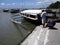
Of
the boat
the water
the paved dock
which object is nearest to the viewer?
the paved dock

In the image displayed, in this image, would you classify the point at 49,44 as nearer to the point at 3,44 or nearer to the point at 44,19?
the point at 3,44

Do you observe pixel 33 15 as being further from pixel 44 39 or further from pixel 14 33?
pixel 44 39

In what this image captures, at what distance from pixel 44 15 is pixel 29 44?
7667 mm

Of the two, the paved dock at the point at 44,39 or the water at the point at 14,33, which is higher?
the paved dock at the point at 44,39

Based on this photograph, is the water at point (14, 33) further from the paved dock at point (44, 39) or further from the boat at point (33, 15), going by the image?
the paved dock at point (44, 39)

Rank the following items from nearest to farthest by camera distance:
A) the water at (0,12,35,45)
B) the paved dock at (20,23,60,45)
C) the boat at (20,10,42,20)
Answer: the paved dock at (20,23,60,45)
the water at (0,12,35,45)
the boat at (20,10,42,20)

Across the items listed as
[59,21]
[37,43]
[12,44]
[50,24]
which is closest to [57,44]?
[37,43]

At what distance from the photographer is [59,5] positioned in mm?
130125

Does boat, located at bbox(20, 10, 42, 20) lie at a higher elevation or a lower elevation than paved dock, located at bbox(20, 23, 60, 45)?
lower

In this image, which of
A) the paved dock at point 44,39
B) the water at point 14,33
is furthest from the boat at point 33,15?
the paved dock at point 44,39

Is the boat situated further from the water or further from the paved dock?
the paved dock

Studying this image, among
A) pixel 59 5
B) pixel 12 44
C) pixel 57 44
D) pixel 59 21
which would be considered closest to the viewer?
pixel 57 44

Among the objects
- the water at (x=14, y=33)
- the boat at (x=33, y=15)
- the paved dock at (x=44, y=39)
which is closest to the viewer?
the paved dock at (x=44, y=39)

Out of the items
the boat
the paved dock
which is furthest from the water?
the paved dock
